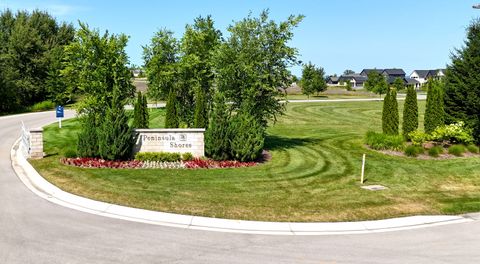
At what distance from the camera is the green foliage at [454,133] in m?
22.5

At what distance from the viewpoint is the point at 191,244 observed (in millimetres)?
9617

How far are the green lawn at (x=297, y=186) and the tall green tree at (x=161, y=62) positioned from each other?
21.7 ft

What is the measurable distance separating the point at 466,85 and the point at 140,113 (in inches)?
739

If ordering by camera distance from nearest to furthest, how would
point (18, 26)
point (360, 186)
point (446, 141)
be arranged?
point (360, 186), point (446, 141), point (18, 26)

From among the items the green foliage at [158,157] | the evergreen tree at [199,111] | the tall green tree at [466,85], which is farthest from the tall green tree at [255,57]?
the tall green tree at [466,85]

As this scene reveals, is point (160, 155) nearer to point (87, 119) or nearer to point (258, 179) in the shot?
point (87, 119)

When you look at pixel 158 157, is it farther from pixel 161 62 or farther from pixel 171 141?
pixel 161 62

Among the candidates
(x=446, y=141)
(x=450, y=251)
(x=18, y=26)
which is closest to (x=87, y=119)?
(x=450, y=251)

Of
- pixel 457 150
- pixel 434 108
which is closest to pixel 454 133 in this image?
pixel 457 150

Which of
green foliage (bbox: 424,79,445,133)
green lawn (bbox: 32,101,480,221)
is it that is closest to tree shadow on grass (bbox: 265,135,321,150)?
green lawn (bbox: 32,101,480,221)

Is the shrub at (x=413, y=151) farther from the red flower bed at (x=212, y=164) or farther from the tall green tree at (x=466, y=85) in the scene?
the red flower bed at (x=212, y=164)

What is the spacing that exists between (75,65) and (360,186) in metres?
16.2

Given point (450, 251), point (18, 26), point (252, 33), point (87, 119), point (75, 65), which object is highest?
point (18, 26)

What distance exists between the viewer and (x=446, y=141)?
76.9 feet
